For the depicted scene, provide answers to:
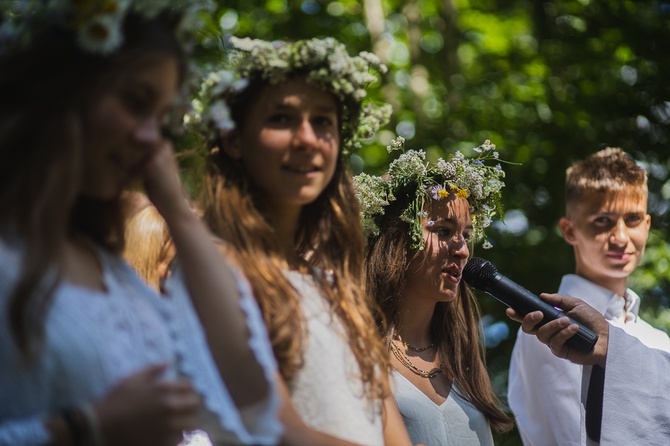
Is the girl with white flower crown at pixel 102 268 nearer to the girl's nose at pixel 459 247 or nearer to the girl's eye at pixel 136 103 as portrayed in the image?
the girl's eye at pixel 136 103

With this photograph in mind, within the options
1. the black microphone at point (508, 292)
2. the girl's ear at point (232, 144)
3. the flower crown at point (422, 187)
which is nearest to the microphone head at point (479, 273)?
the black microphone at point (508, 292)

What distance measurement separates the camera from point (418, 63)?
10766 mm

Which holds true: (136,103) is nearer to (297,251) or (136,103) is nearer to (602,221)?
(297,251)

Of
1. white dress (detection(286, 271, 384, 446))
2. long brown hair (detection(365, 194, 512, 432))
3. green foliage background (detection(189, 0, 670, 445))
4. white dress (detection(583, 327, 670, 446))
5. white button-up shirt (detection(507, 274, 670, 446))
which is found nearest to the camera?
white dress (detection(286, 271, 384, 446))

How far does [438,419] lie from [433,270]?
24.4 inches

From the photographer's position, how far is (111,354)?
195 cm

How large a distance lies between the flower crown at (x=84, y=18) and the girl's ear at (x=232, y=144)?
64 cm

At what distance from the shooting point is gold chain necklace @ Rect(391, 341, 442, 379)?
13.3ft

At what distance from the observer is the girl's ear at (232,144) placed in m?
2.81

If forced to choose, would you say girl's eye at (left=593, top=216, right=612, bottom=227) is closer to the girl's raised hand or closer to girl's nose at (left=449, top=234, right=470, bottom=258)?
girl's nose at (left=449, top=234, right=470, bottom=258)

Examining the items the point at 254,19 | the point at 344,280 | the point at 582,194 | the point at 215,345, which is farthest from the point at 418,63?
the point at 215,345

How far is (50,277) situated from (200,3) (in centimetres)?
76

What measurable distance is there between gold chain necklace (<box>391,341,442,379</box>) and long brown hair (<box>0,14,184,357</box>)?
218 cm

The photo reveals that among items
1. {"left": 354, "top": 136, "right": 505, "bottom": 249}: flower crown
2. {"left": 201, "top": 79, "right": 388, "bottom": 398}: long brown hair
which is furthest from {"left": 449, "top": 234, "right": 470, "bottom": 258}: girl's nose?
{"left": 201, "top": 79, "right": 388, "bottom": 398}: long brown hair
